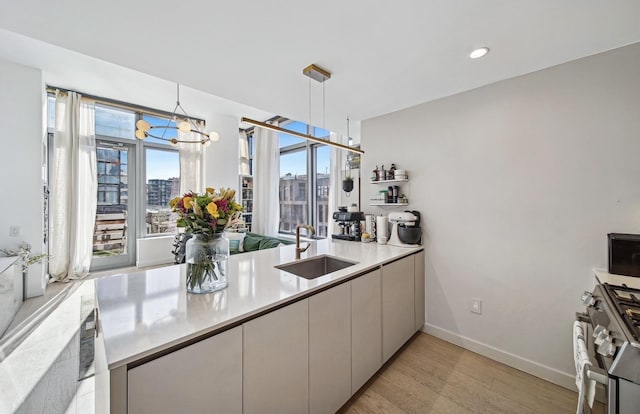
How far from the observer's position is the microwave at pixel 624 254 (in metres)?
1.54

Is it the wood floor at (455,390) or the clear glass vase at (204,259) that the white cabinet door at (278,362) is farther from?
the wood floor at (455,390)

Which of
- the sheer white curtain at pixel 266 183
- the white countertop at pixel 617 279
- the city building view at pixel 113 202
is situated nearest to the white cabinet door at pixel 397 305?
the white countertop at pixel 617 279

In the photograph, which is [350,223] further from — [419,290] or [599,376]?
[599,376]

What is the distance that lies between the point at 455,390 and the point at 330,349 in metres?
1.12

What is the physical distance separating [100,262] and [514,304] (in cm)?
620

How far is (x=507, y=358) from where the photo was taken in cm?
207

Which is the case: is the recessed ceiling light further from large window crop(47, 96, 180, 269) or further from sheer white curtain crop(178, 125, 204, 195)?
large window crop(47, 96, 180, 269)

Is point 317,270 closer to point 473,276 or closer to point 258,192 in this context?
point 473,276

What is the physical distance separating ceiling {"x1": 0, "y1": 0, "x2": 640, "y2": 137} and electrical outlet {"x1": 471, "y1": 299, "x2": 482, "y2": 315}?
79.0 inches

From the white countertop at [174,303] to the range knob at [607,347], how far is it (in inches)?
43.9

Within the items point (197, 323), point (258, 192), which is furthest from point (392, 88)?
point (258, 192)

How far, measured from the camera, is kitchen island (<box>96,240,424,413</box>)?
2.68 ft

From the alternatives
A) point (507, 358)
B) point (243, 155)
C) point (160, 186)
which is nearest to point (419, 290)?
point (507, 358)

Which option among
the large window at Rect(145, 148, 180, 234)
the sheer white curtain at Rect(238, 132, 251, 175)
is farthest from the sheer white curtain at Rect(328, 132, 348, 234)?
the large window at Rect(145, 148, 180, 234)
